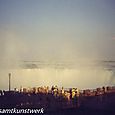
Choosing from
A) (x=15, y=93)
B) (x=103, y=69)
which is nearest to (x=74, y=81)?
(x=103, y=69)

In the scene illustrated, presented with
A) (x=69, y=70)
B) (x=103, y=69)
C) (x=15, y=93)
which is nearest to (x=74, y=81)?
(x=69, y=70)

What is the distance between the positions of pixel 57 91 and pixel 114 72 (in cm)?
81

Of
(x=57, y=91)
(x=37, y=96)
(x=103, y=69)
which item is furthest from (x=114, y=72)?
(x=37, y=96)

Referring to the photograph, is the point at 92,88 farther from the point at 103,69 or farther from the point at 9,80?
the point at 9,80

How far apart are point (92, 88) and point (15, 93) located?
3.43 ft

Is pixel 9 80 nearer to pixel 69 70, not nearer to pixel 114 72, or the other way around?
pixel 69 70

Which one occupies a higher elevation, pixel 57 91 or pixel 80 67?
pixel 80 67

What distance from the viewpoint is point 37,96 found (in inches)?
171

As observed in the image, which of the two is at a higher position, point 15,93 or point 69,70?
point 69,70

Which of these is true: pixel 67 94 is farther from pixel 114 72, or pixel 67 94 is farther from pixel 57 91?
pixel 114 72

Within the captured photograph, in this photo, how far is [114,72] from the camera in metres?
4.36

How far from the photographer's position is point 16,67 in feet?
14.5

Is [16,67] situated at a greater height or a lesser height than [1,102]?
greater

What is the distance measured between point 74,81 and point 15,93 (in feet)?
2.67
